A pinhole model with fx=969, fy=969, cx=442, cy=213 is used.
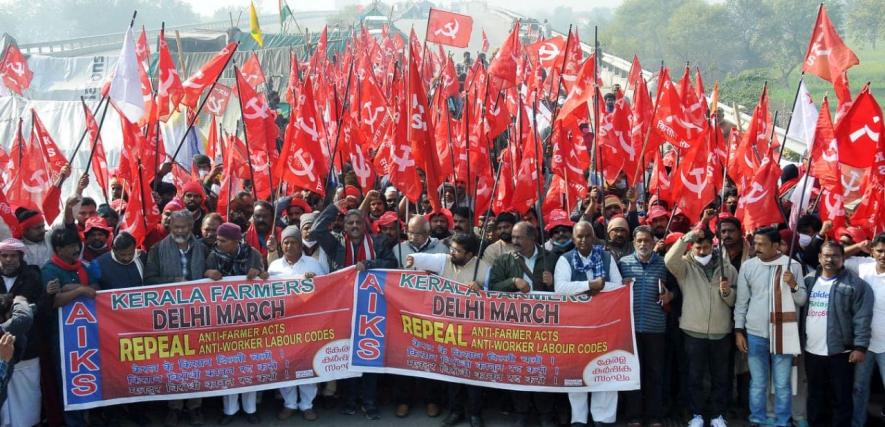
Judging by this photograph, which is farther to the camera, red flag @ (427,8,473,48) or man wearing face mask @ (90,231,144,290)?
red flag @ (427,8,473,48)

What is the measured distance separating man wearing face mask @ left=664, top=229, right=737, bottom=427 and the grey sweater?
0.32ft

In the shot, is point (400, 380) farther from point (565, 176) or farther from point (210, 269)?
point (565, 176)

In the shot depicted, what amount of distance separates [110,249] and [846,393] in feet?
18.2

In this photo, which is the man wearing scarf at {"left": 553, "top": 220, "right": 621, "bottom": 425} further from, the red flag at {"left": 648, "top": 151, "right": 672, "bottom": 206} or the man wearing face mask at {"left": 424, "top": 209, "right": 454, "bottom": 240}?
the red flag at {"left": 648, "top": 151, "right": 672, "bottom": 206}

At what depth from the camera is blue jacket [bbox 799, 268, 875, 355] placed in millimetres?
6578

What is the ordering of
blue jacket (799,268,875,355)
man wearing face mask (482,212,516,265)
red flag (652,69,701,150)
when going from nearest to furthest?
1. blue jacket (799,268,875,355)
2. man wearing face mask (482,212,516,265)
3. red flag (652,69,701,150)

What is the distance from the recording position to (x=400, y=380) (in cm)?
748

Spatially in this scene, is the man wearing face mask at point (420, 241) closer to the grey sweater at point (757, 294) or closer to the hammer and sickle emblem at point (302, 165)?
the hammer and sickle emblem at point (302, 165)

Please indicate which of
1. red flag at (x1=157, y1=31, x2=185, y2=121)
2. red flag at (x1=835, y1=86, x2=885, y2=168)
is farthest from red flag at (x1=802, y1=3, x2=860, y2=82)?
red flag at (x1=157, y1=31, x2=185, y2=121)

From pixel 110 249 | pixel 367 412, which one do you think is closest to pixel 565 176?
pixel 367 412

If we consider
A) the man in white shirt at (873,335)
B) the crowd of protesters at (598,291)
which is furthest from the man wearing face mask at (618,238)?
the man in white shirt at (873,335)

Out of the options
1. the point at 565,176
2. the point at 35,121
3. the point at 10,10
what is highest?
the point at 10,10

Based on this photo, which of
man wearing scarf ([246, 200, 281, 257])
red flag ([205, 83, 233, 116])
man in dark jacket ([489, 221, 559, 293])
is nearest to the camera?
man in dark jacket ([489, 221, 559, 293])

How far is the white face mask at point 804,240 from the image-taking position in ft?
25.9
